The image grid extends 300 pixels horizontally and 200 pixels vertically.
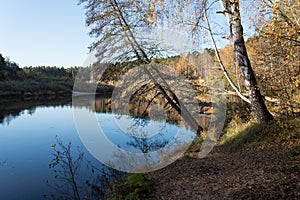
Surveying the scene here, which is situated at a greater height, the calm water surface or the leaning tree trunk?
the leaning tree trunk

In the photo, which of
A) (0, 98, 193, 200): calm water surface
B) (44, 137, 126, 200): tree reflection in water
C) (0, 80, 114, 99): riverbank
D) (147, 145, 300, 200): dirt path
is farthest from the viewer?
(0, 80, 114, 99): riverbank

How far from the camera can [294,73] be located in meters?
5.55

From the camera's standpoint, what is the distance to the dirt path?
342cm

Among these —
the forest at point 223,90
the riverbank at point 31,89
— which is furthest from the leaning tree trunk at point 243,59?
the riverbank at point 31,89

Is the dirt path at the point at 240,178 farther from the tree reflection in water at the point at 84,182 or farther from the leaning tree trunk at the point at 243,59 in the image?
the tree reflection in water at the point at 84,182

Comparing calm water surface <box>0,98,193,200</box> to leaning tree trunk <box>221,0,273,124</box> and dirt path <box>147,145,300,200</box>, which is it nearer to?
dirt path <box>147,145,300,200</box>

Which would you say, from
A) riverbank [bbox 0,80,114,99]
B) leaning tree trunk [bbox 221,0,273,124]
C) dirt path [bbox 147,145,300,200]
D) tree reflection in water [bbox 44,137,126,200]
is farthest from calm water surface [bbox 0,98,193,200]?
riverbank [bbox 0,80,114,99]

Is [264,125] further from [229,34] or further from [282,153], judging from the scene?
[229,34]

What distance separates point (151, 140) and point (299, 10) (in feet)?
22.2

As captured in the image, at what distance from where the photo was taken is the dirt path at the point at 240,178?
11.2 feet

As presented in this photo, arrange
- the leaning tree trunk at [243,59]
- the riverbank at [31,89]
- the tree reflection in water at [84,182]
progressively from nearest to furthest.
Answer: the tree reflection in water at [84,182], the leaning tree trunk at [243,59], the riverbank at [31,89]

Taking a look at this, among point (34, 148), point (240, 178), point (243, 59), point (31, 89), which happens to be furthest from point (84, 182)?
point (31, 89)

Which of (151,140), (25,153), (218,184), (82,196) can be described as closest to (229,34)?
(218,184)

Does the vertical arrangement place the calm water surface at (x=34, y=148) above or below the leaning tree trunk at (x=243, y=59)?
below
